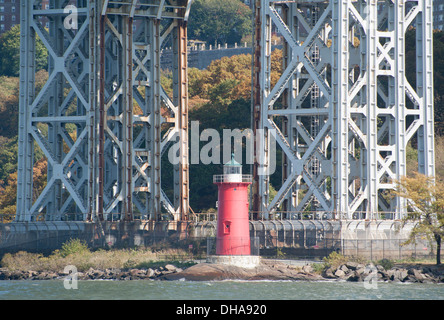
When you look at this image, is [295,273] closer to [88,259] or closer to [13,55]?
[88,259]

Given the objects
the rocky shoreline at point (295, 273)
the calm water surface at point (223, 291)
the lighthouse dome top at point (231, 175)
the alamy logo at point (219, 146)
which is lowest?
the calm water surface at point (223, 291)

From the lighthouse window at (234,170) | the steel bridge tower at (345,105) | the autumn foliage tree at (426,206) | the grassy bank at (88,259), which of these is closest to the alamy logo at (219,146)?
the steel bridge tower at (345,105)

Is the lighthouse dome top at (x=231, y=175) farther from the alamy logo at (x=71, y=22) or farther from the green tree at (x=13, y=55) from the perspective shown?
the green tree at (x=13, y=55)

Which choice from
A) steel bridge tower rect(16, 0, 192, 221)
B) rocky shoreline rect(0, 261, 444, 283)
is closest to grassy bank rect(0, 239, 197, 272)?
rocky shoreline rect(0, 261, 444, 283)

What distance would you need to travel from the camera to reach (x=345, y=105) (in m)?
74.2

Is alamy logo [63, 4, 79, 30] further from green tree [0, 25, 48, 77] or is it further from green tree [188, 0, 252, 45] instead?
green tree [188, 0, 252, 45]

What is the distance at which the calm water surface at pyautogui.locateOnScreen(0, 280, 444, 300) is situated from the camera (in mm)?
59594

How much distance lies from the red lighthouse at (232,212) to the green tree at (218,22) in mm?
111054

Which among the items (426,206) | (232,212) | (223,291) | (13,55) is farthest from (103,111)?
(13,55)

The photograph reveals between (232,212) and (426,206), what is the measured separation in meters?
11.8

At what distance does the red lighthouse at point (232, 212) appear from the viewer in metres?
65.0

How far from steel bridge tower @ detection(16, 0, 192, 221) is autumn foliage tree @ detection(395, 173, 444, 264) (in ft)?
55.8

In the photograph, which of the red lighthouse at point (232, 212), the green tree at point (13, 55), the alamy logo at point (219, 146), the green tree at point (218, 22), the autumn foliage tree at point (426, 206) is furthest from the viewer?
the green tree at point (218, 22)
